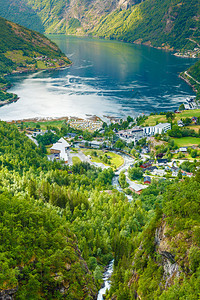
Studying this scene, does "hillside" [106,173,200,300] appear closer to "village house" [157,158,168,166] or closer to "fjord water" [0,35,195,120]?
"village house" [157,158,168,166]

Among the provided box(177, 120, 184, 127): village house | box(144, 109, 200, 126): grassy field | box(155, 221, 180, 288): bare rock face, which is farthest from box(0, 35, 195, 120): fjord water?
box(155, 221, 180, 288): bare rock face

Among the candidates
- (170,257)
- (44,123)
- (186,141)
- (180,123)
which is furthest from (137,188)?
(44,123)

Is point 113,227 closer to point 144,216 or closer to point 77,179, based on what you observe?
point 144,216

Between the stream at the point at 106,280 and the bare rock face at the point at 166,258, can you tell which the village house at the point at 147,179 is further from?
the bare rock face at the point at 166,258

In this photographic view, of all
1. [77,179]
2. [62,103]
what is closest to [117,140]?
[77,179]


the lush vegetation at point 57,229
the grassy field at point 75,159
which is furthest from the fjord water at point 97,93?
the lush vegetation at point 57,229

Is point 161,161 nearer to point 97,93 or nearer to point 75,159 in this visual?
point 75,159
